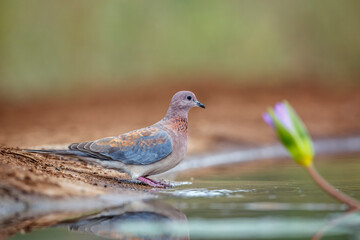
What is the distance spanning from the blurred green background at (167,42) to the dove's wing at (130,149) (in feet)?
47.6

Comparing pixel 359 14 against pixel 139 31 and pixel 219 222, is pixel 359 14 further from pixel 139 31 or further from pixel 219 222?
pixel 219 222

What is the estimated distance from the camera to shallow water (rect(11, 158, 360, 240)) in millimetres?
2959

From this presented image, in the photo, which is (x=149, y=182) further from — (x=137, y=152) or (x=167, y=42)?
(x=167, y=42)

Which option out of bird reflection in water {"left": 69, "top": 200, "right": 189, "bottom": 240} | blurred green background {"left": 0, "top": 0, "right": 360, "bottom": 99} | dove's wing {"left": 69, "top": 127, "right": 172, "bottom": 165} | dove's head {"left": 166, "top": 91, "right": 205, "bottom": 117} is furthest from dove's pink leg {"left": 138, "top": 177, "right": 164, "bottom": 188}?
blurred green background {"left": 0, "top": 0, "right": 360, "bottom": 99}

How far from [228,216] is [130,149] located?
82.6 inches

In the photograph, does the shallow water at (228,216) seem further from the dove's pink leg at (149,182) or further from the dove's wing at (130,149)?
the dove's wing at (130,149)

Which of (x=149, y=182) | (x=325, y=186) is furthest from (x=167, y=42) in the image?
(x=325, y=186)

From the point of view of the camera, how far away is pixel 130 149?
5340 millimetres

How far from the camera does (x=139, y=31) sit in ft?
67.2

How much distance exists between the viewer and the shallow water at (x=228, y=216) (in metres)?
2.96

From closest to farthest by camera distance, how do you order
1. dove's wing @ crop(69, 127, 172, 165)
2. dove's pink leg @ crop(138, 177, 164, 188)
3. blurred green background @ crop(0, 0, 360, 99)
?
dove's pink leg @ crop(138, 177, 164, 188) < dove's wing @ crop(69, 127, 172, 165) < blurred green background @ crop(0, 0, 360, 99)

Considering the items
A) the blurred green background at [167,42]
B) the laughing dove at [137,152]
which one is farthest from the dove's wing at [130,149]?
the blurred green background at [167,42]

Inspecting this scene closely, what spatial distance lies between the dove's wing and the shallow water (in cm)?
48

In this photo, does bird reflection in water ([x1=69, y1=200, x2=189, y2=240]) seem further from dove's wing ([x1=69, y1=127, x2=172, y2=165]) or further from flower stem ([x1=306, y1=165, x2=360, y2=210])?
dove's wing ([x1=69, y1=127, x2=172, y2=165])
